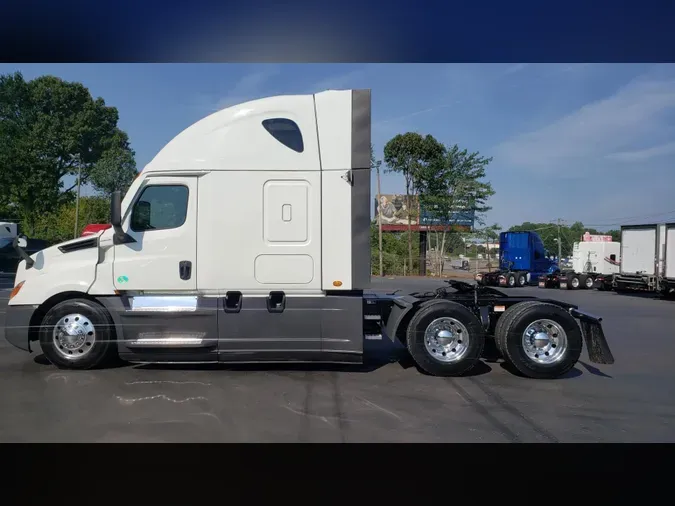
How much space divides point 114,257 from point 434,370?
14.7ft

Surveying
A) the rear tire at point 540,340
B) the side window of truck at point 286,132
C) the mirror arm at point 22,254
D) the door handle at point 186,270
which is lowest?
the rear tire at point 540,340

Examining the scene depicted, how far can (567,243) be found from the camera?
909 centimetres

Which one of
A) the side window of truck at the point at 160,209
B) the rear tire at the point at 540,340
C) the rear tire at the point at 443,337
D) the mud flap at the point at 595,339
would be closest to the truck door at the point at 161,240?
the side window of truck at the point at 160,209

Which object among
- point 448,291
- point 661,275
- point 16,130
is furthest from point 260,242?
point 661,275

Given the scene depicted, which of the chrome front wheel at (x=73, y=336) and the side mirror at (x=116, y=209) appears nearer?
the side mirror at (x=116, y=209)

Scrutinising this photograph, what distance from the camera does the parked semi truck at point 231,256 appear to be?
23.6 feet

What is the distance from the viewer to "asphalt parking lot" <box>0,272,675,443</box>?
5.41 m

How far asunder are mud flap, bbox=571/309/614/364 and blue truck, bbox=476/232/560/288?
1.18 meters

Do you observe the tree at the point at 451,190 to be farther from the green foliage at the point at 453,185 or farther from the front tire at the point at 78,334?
the front tire at the point at 78,334

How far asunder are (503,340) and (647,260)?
1715cm

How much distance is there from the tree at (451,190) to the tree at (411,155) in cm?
7

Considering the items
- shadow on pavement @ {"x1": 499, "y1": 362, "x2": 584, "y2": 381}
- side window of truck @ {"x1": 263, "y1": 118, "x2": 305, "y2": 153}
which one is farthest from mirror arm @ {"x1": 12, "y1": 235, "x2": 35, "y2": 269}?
shadow on pavement @ {"x1": 499, "y1": 362, "x2": 584, "y2": 381}
